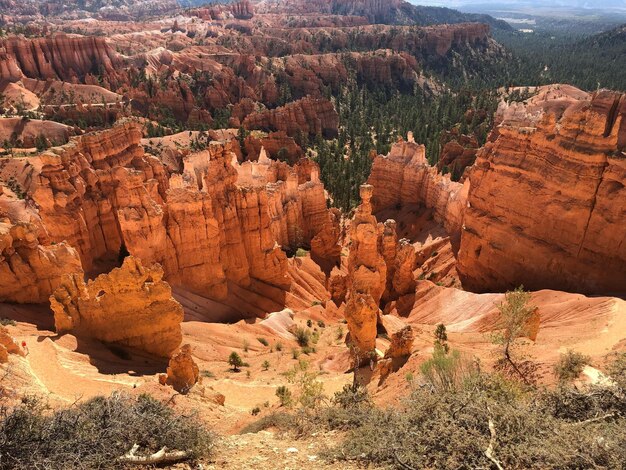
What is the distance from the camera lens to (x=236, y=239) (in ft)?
95.1

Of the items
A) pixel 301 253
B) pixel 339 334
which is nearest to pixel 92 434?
pixel 339 334

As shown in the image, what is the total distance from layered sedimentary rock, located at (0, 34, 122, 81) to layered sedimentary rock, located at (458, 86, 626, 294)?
306 feet

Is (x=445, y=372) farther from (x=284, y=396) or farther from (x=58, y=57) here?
(x=58, y=57)

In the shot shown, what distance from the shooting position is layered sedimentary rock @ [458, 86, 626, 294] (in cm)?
2411

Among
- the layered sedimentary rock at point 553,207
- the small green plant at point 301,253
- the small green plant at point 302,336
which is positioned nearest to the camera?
the layered sedimentary rock at point 553,207

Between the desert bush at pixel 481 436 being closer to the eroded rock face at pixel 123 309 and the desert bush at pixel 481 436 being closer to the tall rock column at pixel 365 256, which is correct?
the eroded rock face at pixel 123 309

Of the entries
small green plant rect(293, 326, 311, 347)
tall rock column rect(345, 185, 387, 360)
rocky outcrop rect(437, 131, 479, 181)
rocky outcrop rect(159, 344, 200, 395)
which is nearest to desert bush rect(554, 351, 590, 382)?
tall rock column rect(345, 185, 387, 360)

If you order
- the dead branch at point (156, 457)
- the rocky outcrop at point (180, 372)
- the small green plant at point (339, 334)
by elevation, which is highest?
the dead branch at point (156, 457)

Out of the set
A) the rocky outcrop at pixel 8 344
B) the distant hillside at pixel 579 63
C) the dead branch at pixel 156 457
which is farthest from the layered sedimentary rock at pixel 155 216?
the distant hillside at pixel 579 63

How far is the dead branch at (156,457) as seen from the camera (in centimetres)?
927

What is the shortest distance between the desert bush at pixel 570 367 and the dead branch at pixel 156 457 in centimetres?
1099

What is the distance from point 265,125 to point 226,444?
70.4 m

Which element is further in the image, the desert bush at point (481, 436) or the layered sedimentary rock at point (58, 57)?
the layered sedimentary rock at point (58, 57)

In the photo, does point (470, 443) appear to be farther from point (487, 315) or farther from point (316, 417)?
point (487, 315)
